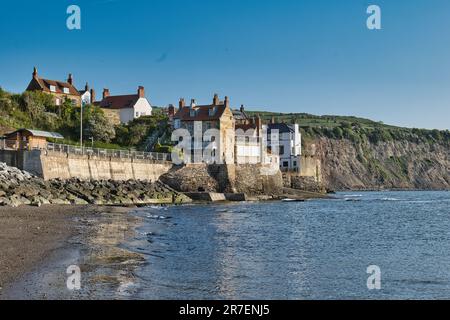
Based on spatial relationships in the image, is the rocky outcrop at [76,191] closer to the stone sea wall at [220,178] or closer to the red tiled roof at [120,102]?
the stone sea wall at [220,178]

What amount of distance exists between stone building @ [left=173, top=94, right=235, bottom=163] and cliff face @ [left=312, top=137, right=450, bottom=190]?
214ft

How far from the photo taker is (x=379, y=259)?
859 inches

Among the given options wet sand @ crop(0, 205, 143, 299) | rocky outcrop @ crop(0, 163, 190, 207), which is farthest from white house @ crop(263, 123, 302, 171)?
wet sand @ crop(0, 205, 143, 299)

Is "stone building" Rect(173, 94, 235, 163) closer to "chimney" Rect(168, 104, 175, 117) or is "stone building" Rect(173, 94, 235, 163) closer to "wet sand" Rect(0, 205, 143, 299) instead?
"chimney" Rect(168, 104, 175, 117)

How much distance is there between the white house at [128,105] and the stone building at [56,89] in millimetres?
4675

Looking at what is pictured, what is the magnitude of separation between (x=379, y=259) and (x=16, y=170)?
30.6 m

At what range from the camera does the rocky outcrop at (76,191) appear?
118 ft

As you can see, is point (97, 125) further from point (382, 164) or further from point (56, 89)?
point (382, 164)

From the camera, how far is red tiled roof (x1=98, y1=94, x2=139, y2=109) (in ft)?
273

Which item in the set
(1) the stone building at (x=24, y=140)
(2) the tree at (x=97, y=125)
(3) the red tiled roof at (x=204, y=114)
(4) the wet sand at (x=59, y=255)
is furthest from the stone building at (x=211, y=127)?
(4) the wet sand at (x=59, y=255)

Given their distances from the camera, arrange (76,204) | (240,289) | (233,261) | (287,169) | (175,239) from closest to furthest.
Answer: (240,289)
(233,261)
(175,239)
(76,204)
(287,169)

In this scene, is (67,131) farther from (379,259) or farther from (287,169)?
(379,259)
